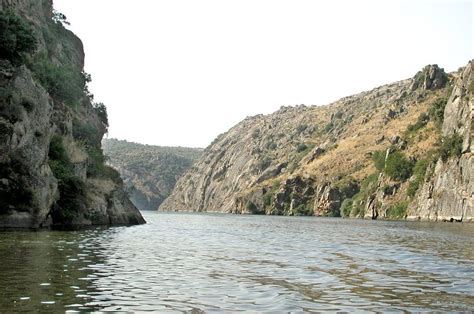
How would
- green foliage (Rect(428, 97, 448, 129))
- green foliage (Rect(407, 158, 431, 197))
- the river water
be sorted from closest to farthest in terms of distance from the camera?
the river water → green foliage (Rect(407, 158, 431, 197)) → green foliage (Rect(428, 97, 448, 129))

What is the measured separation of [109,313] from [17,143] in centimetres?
3402

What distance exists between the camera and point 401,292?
1870 cm

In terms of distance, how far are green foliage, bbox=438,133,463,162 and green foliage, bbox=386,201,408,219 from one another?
18661mm

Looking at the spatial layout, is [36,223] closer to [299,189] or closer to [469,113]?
[469,113]

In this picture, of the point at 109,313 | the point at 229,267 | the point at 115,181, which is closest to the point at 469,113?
the point at 115,181

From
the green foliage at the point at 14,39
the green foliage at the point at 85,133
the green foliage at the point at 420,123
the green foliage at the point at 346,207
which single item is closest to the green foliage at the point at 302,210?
the green foliage at the point at 346,207

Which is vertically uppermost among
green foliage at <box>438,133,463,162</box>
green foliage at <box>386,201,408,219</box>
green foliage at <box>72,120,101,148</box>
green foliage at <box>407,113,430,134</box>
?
green foliage at <box>407,113,430,134</box>

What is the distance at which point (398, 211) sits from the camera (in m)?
130

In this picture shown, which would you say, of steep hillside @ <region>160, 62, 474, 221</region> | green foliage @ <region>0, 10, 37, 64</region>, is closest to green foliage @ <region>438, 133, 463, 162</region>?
steep hillside @ <region>160, 62, 474, 221</region>

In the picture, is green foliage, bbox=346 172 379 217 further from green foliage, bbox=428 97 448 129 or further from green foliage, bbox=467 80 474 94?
green foliage, bbox=467 80 474 94

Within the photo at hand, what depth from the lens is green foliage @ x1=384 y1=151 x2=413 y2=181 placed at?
13950 centimetres

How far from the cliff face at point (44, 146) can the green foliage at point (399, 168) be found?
83416 millimetres

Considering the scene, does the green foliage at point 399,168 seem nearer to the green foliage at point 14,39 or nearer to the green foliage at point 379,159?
the green foliage at point 379,159

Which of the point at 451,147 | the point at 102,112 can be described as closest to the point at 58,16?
the point at 102,112
